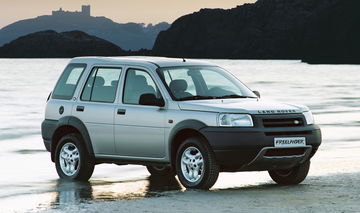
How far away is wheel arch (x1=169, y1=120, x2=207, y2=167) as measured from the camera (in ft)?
39.1

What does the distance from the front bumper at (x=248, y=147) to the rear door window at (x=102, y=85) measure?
71.1 inches

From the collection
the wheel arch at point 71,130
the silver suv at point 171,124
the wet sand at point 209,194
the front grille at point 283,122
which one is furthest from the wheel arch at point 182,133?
the wheel arch at point 71,130

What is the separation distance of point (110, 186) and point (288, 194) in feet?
8.83

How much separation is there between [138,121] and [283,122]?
187 cm

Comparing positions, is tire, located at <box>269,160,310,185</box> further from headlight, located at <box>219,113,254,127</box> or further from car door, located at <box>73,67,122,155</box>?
car door, located at <box>73,67,122,155</box>

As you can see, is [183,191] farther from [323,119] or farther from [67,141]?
[323,119]

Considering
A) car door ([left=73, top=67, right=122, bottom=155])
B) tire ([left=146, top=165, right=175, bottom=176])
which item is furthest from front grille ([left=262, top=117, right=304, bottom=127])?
tire ([left=146, top=165, right=175, bottom=176])

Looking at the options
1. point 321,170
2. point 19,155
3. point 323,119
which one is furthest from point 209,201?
point 323,119

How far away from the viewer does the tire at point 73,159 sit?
1347 centimetres

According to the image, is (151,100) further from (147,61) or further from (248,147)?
(248,147)

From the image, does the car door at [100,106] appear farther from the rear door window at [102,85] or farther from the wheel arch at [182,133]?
the wheel arch at [182,133]

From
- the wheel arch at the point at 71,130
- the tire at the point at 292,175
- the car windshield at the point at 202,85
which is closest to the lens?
the car windshield at the point at 202,85

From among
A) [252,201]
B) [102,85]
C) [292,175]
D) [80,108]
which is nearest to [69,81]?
[80,108]

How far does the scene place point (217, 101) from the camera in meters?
12.3
